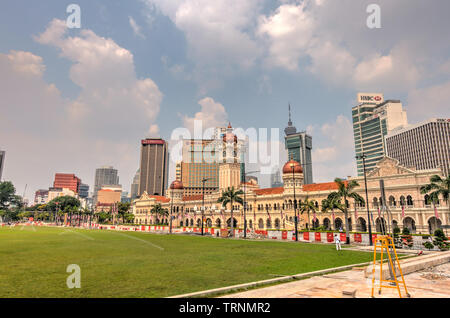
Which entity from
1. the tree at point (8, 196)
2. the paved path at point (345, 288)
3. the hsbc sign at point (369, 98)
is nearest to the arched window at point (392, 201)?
the paved path at point (345, 288)

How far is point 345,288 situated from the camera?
9.81 m

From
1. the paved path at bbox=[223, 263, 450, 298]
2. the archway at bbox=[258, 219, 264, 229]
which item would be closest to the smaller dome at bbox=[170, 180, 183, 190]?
the archway at bbox=[258, 219, 264, 229]

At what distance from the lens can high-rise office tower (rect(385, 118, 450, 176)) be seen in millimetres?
135000

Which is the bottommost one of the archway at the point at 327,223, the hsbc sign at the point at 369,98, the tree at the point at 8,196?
the archway at the point at 327,223

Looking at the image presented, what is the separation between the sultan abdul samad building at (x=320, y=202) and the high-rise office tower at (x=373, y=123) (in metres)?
93.8

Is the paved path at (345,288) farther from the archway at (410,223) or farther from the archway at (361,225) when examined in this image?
the archway at (361,225)

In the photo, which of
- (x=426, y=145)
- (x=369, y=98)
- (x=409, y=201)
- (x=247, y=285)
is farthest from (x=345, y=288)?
(x=369, y=98)

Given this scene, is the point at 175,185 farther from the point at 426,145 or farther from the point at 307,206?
the point at 426,145

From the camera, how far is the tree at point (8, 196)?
131 m

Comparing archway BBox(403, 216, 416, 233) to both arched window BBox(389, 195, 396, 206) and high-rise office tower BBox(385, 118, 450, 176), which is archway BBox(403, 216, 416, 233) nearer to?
arched window BBox(389, 195, 396, 206)

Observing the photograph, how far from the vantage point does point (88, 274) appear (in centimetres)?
1304
